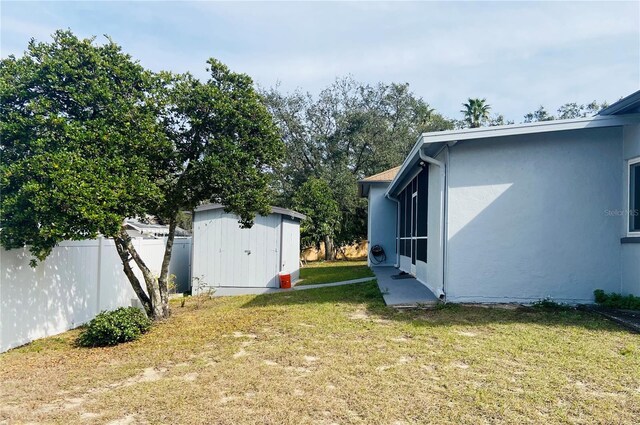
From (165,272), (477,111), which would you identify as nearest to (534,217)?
(165,272)

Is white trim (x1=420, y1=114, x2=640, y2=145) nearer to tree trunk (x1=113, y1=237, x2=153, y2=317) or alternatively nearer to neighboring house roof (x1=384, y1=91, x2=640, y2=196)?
neighboring house roof (x1=384, y1=91, x2=640, y2=196)

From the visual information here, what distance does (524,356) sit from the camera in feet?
15.2

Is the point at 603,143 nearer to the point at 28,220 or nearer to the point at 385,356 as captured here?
the point at 385,356

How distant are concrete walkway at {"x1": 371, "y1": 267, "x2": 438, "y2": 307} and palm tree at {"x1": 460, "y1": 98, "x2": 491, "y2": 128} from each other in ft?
78.7

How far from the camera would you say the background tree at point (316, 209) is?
21.1 m

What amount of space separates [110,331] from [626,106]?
834 cm

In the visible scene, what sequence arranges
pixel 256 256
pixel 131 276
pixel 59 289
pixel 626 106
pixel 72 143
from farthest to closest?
pixel 256 256
pixel 131 276
pixel 626 106
pixel 59 289
pixel 72 143

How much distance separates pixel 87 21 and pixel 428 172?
721 cm

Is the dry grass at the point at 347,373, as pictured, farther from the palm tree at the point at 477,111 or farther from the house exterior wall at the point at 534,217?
the palm tree at the point at 477,111

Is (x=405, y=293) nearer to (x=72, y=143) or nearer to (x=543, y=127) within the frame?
(x=543, y=127)

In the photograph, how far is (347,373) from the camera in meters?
4.23

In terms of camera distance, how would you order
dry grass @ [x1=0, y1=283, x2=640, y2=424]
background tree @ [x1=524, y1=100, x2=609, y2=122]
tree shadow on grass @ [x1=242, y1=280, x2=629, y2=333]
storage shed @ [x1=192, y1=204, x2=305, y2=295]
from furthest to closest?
background tree @ [x1=524, y1=100, x2=609, y2=122], storage shed @ [x1=192, y1=204, x2=305, y2=295], tree shadow on grass @ [x1=242, y1=280, x2=629, y2=333], dry grass @ [x1=0, y1=283, x2=640, y2=424]

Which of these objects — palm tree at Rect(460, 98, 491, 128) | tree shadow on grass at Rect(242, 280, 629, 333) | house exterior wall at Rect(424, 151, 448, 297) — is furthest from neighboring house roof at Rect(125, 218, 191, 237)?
palm tree at Rect(460, 98, 491, 128)

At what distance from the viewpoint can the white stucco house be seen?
7.37 meters
